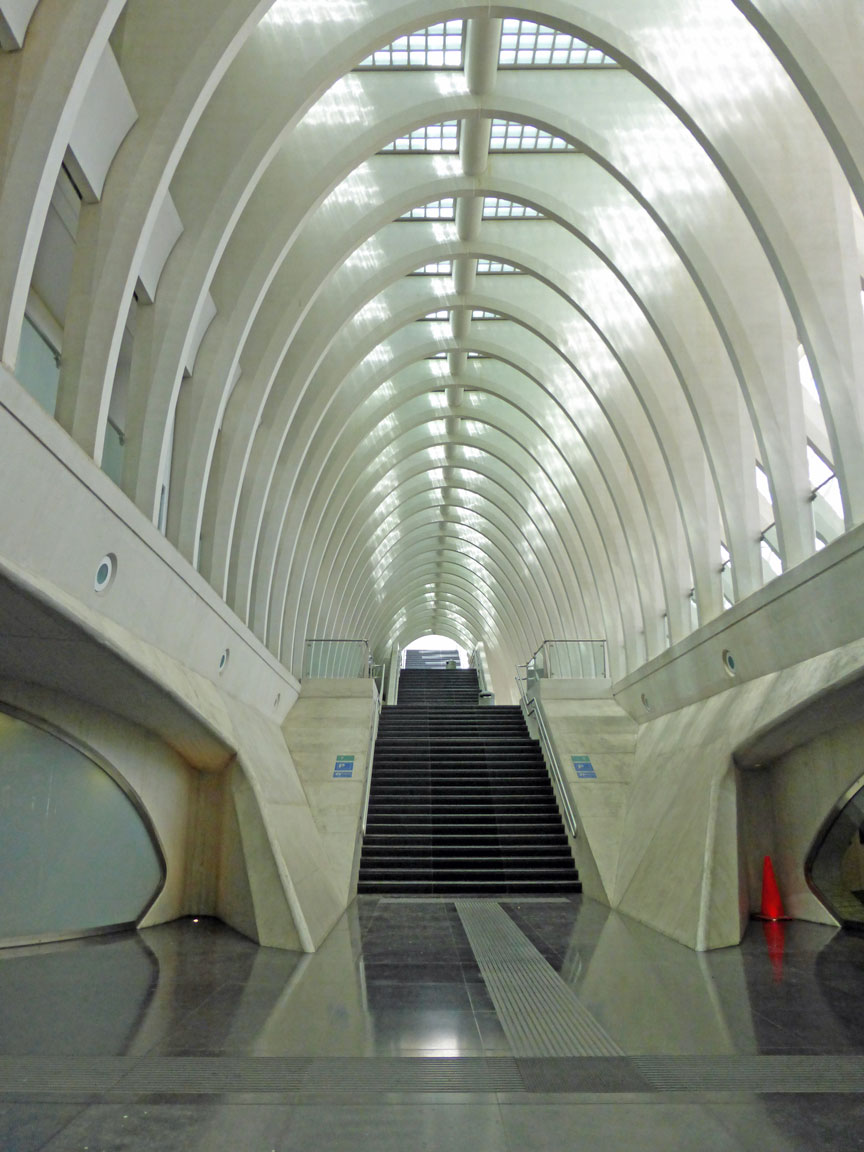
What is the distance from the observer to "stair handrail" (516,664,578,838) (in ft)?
46.5

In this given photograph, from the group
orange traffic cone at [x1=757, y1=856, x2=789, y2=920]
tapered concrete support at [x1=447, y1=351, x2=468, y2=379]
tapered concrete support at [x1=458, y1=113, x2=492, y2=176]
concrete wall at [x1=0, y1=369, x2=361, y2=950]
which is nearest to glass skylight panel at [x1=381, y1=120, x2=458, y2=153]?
tapered concrete support at [x1=458, y1=113, x2=492, y2=176]

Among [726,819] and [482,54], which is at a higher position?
[482,54]

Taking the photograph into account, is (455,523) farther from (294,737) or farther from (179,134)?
(179,134)

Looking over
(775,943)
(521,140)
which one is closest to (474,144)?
(521,140)

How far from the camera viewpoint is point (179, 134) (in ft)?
25.9

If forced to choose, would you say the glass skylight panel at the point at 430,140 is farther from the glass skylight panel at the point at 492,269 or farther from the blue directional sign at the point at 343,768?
the blue directional sign at the point at 343,768

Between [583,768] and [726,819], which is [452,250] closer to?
[583,768]

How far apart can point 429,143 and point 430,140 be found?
0.06 meters

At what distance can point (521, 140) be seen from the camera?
15.4 metres

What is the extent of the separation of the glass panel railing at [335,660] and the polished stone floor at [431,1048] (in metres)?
12.4

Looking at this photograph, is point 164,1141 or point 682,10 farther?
point 682,10

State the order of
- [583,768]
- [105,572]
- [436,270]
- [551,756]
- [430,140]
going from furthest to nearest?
[436,270] < [551,756] < [583,768] < [430,140] < [105,572]

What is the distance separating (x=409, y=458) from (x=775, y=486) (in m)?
19.2

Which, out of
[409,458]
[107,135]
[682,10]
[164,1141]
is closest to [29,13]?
[107,135]
